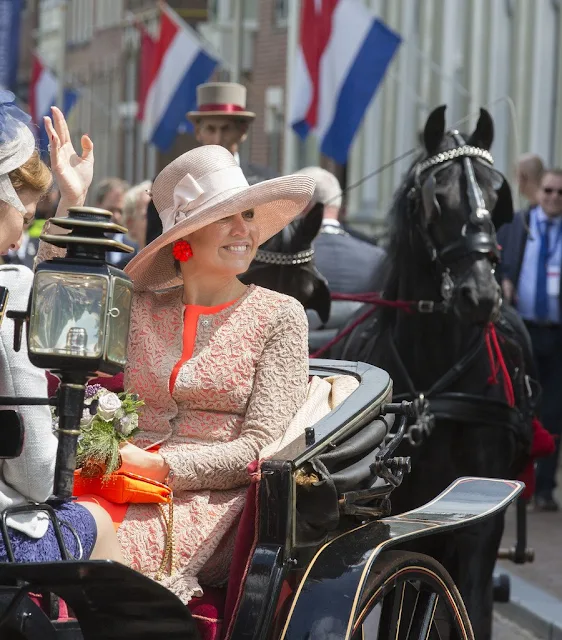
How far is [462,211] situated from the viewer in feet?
20.8

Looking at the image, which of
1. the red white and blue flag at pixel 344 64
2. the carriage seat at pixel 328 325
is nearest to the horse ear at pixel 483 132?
the carriage seat at pixel 328 325

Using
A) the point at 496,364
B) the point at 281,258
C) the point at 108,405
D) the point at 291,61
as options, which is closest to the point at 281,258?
the point at 281,258

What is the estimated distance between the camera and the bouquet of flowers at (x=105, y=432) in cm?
381

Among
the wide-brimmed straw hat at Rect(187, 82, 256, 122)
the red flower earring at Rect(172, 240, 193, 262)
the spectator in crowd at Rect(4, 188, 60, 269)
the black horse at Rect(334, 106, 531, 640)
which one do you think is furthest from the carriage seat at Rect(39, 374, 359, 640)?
the spectator in crowd at Rect(4, 188, 60, 269)

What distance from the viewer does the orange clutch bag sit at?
13.0ft

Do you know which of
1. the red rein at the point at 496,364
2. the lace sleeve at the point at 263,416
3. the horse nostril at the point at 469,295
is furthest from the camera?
the red rein at the point at 496,364

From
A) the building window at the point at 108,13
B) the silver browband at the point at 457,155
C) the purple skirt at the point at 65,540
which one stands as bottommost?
the purple skirt at the point at 65,540

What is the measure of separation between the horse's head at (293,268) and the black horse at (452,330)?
1.72ft

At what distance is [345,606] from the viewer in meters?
3.62

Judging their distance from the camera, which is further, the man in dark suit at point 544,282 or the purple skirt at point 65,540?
the man in dark suit at point 544,282

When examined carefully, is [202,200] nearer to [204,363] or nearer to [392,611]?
[204,363]

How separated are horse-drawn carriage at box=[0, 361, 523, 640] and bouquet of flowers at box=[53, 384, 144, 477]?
351 millimetres

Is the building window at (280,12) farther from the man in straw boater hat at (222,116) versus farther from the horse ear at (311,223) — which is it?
the horse ear at (311,223)

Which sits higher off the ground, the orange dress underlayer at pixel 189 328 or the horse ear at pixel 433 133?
the horse ear at pixel 433 133
